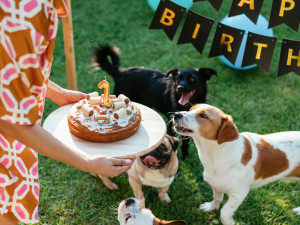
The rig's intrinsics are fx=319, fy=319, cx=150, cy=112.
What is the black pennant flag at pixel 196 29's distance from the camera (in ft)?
9.97

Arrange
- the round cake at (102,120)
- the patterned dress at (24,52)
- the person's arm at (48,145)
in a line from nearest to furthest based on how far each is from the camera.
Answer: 1. the patterned dress at (24,52)
2. the person's arm at (48,145)
3. the round cake at (102,120)

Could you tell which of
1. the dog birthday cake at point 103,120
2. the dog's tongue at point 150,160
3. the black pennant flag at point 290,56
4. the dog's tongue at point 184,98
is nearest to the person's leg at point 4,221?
the dog birthday cake at point 103,120

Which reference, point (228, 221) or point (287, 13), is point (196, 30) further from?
point (228, 221)

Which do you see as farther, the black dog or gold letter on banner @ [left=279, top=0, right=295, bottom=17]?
the black dog

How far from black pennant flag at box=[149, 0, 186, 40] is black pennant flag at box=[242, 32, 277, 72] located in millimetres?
688

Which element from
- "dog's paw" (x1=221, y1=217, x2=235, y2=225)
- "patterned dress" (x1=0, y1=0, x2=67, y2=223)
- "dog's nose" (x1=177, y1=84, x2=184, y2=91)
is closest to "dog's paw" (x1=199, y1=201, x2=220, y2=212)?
"dog's paw" (x1=221, y1=217, x2=235, y2=225)

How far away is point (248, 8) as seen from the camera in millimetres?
2770

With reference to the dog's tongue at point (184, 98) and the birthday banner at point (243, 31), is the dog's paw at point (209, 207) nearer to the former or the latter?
the dog's tongue at point (184, 98)

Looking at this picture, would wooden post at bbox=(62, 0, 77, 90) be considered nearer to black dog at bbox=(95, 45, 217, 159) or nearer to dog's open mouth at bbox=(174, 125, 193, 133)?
black dog at bbox=(95, 45, 217, 159)

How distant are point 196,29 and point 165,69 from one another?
2416mm

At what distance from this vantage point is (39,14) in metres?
1.38

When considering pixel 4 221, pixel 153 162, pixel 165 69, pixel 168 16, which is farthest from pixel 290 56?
pixel 165 69

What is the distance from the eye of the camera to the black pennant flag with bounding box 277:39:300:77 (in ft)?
9.34

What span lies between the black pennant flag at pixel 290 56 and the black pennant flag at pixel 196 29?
0.70m
